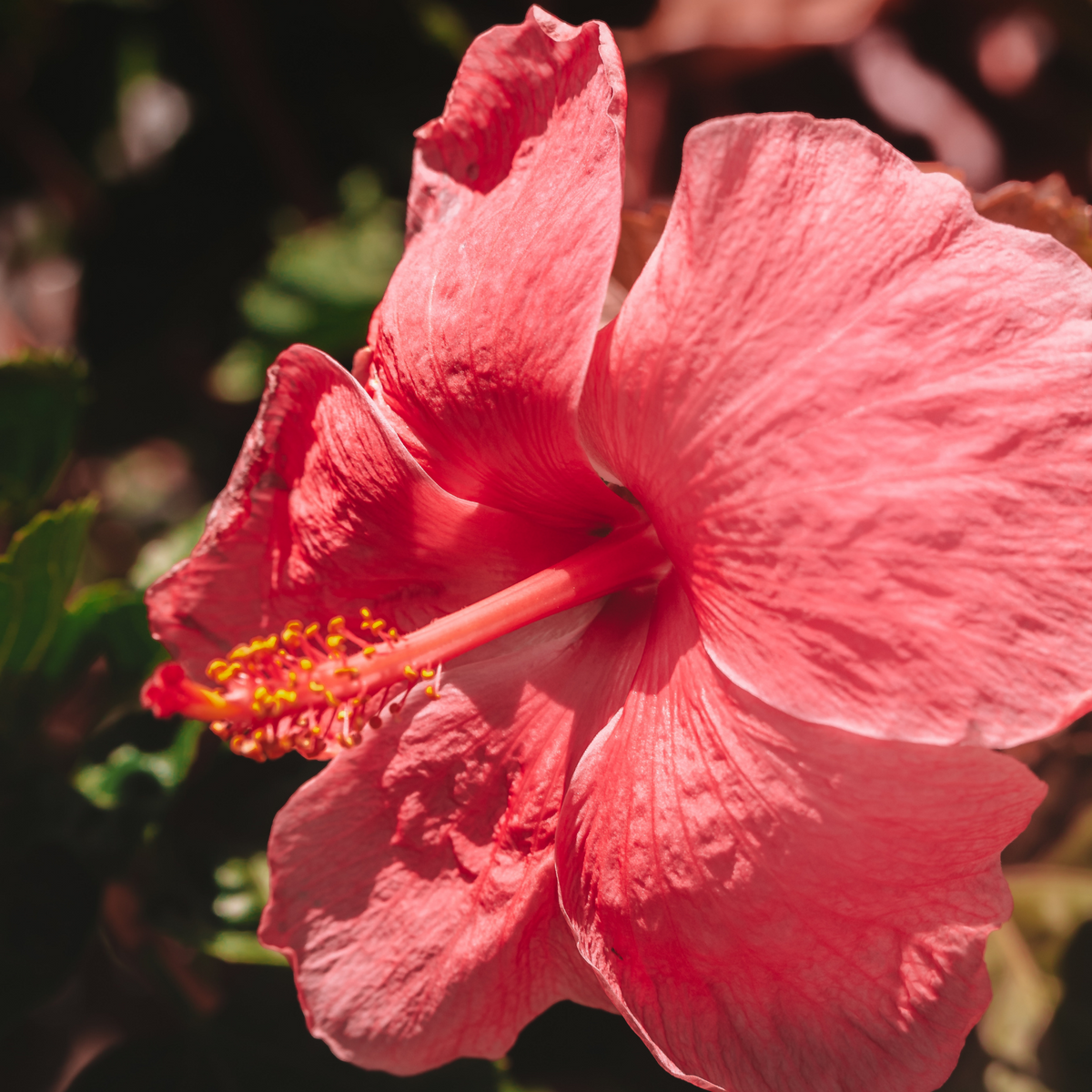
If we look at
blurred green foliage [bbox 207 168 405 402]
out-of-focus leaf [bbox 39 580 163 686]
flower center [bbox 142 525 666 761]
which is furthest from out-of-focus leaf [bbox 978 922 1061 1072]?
blurred green foliage [bbox 207 168 405 402]

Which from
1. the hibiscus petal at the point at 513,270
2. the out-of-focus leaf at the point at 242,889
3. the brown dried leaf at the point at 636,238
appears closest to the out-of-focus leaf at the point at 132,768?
the out-of-focus leaf at the point at 242,889

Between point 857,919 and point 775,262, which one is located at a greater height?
point 775,262

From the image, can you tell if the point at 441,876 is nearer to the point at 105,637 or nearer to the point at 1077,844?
the point at 105,637

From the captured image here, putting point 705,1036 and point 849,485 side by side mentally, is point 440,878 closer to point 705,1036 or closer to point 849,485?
point 705,1036

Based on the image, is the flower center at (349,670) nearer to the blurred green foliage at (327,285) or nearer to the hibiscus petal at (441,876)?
the hibiscus petal at (441,876)

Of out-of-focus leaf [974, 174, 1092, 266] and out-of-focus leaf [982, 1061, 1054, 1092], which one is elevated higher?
out-of-focus leaf [974, 174, 1092, 266]

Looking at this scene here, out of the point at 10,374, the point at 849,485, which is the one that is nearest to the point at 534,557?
the point at 849,485

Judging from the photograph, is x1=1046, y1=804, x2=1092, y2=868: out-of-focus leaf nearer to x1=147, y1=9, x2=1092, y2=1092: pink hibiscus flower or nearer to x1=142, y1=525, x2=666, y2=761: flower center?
x1=147, y1=9, x2=1092, y2=1092: pink hibiscus flower

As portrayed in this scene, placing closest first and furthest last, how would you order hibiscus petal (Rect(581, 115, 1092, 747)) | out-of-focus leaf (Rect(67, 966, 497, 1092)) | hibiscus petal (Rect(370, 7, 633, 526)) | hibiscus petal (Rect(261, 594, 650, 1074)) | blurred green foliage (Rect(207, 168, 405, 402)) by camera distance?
hibiscus petal (Rect(581, 115, 1092, 747)) < hibiscus petal (Rect(370, 7, 633, 526)) < hibiscus petal (Rect(261, 594, 650, 1074)) < out-of-focus leaf (Rect(67, 966, 497, 1092)) < blurred green foliage (Rect(207, 168, 405, 402))
